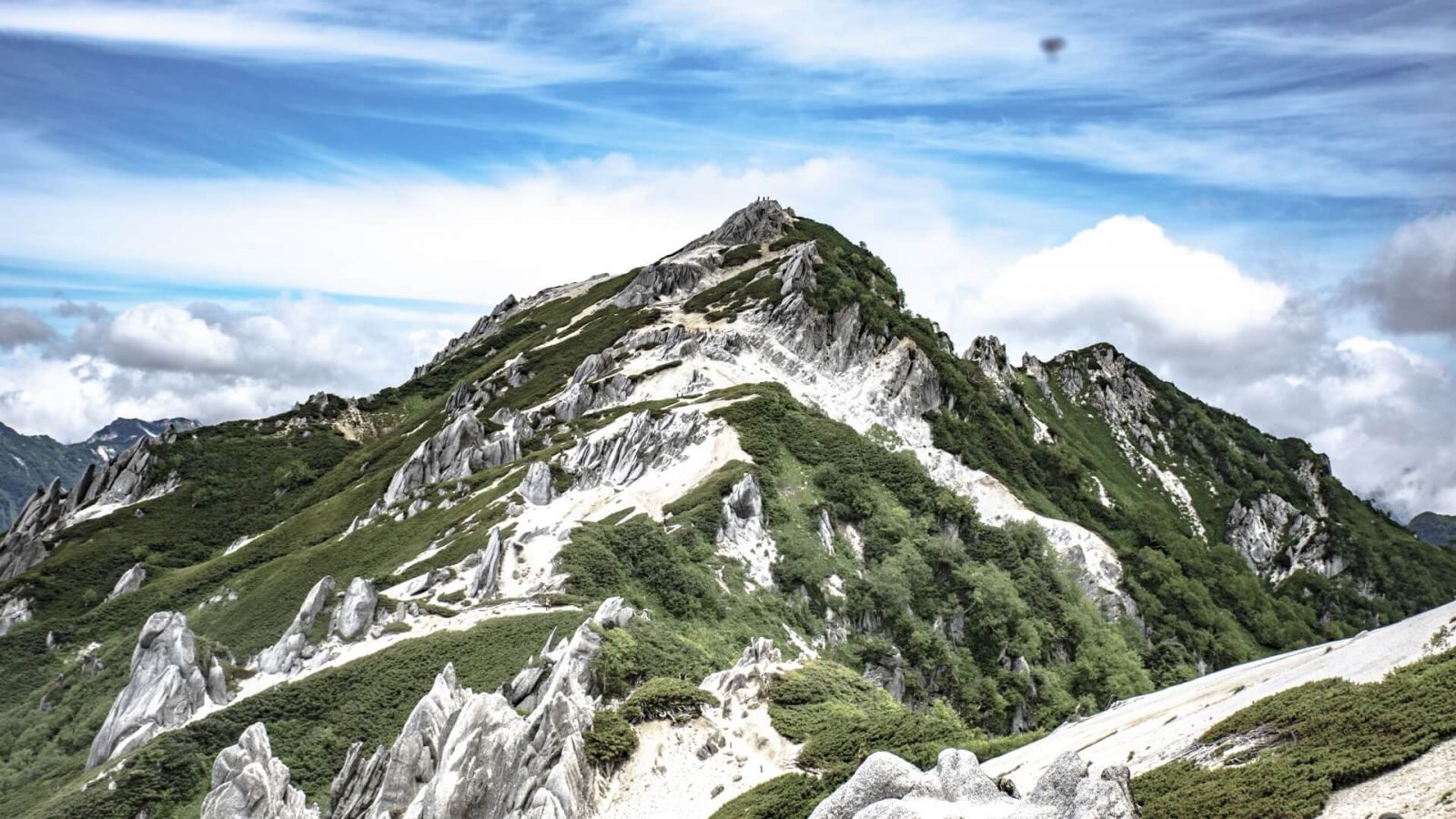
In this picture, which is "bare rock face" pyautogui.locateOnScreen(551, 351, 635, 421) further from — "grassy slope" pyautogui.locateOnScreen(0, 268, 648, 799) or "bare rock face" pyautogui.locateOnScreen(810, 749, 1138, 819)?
"bare rock face" pyautogui.locateOnScreen(810, 749, 1138, 819)

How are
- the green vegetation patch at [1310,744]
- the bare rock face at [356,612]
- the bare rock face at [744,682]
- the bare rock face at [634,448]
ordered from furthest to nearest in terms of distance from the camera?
the bare rock face at [634,448], the bare rock face at [356,612], the bare rock face at [744,682], the green vegetation patch at [1310,744]

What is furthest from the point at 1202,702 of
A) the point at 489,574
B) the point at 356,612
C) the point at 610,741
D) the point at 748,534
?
the point at 356,612

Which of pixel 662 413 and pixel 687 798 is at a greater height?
pixel 662 413

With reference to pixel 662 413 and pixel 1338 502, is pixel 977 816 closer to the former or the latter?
pixel 662 413

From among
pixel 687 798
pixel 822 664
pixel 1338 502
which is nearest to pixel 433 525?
pixel 822 664

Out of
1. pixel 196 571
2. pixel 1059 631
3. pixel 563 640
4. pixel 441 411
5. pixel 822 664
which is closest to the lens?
pixel 822 664

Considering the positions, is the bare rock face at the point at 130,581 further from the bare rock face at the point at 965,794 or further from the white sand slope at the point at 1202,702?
the bare rock face at the point at 965,794

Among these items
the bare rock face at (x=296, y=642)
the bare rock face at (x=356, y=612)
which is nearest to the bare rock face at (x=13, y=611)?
the bare rock face at (x=296, y=642)
